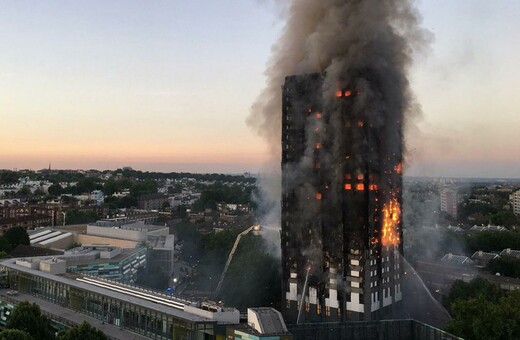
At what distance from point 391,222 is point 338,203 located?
5341mm

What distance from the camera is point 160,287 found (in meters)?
60.0

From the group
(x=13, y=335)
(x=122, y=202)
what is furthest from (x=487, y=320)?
(x=122, y=202)

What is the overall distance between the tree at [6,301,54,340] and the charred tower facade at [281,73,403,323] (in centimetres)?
2307

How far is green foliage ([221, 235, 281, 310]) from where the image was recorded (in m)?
52.1

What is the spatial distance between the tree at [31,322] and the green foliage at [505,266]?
4940 centimetres

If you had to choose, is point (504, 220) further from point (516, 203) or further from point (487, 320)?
point (487, 320)

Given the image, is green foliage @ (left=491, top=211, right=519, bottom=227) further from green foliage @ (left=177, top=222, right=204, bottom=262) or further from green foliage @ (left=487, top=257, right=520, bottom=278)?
green foliage @ (left=177, top=222, right=204, bottom=262)

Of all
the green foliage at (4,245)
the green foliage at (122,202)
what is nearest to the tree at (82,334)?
the green foliage at (4,245)

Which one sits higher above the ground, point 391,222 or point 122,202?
point 391,222

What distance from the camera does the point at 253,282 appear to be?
176ft

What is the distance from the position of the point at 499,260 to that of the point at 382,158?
2514cm

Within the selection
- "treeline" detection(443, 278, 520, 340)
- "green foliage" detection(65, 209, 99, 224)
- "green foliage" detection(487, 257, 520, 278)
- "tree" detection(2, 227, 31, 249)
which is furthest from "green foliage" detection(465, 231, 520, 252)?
"green foliage" detection(65, 209, 99, 224)

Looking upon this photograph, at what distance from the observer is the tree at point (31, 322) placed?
32.1 m

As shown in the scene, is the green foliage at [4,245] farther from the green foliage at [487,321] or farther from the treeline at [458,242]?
the green foliage at [487,321]
